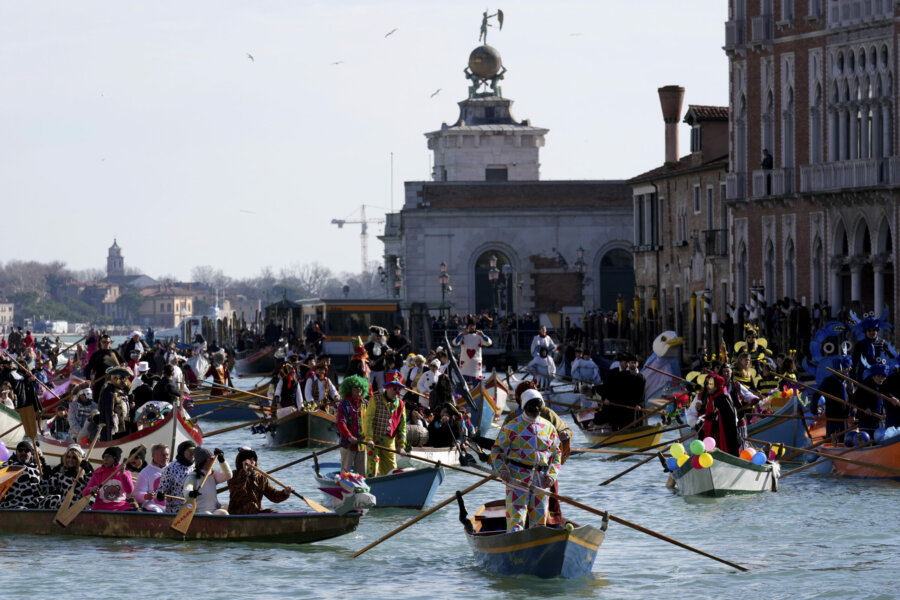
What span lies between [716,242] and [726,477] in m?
30.6

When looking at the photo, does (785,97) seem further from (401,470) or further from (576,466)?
(401,470)

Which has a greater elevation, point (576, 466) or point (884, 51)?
point (884, 51)

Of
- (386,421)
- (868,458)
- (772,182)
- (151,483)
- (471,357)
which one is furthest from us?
(772,182)

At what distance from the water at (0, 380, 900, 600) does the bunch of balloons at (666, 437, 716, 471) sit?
0.63m

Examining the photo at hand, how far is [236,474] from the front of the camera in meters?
19.4

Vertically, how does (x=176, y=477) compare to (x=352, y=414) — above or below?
below

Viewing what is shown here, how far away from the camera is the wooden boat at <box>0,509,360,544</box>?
19.5 m

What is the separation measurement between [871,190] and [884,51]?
3.11 m

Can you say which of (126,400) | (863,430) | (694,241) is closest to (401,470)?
(126,400)

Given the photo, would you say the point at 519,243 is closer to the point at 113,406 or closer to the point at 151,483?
the point at 113,406

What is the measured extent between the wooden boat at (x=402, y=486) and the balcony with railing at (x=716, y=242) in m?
31.6

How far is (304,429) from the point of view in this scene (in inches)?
1170

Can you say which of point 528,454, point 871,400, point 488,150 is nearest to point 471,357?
point 871,400

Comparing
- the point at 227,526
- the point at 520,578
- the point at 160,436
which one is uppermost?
the point at 160,436
